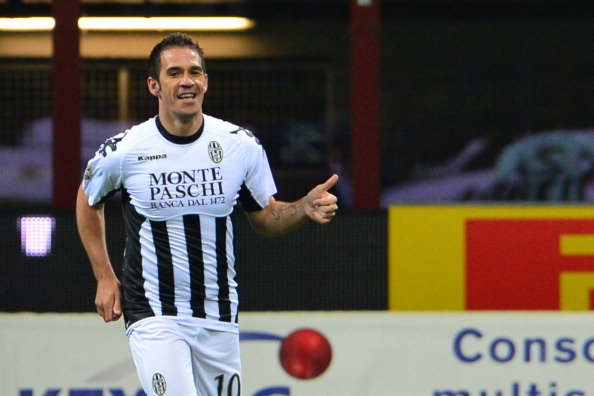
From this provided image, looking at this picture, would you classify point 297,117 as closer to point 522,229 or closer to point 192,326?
point 522,229

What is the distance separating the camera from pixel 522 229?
7492mm

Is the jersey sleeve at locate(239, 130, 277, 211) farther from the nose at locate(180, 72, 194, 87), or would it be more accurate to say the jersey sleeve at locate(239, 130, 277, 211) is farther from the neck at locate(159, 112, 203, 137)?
the nose at locate(180, 72, 194, 87)

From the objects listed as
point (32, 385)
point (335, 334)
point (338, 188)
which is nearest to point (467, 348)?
point (335, 334)

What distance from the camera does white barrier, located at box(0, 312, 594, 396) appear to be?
270 inches

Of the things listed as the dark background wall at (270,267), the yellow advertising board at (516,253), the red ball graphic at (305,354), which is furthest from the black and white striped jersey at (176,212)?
the yellow advertising board at (516,253)

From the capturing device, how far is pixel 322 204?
4562 mm

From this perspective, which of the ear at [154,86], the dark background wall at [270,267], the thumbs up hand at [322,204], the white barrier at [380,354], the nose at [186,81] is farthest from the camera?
the dark background wall at [270,267]

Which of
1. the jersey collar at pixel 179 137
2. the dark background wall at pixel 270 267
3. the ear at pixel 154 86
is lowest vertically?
the dark background wall at pixel 270 267

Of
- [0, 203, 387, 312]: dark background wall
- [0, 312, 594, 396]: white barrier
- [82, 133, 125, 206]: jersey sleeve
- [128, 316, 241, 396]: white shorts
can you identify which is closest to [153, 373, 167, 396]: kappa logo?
[128, 316, 241, 396]: white shorts

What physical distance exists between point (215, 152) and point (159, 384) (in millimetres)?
883

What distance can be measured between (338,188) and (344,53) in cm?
110

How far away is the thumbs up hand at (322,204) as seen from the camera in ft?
14.9

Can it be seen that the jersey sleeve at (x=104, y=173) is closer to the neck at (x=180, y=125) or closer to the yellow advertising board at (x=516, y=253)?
the neck at (x=180, y=125)

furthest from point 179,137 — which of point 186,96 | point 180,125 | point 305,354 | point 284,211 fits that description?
point 305,354
